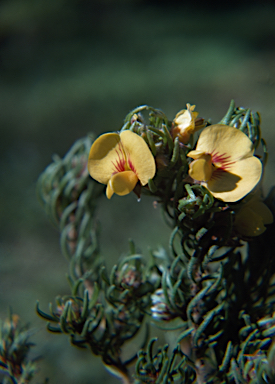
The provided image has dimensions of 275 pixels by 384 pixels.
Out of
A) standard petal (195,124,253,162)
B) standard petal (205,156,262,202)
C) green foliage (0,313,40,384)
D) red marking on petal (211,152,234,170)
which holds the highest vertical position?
standard petal (195,124,253,162)

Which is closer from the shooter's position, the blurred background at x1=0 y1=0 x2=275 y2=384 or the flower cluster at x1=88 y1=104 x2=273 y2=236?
the flower cluster at x1=88 y1=104 x2=273 y2=236

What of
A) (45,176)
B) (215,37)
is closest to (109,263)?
(45,176)

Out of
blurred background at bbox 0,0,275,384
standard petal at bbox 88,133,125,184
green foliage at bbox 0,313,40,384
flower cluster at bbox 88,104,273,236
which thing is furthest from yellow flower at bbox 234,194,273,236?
blurred background at bbox 0,0,275,384

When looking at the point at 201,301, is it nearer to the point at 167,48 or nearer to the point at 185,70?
the point at 185,70

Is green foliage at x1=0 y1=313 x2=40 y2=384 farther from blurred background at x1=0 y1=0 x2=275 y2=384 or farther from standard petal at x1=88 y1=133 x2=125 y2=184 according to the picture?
blurred background at x1=0 y1=0 x2=275 y2=384

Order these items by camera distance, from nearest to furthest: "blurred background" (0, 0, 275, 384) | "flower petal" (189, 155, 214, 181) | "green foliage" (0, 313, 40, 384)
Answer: "flower petal" (189, 155, 214, 181), "green foliage" (0, 313, 40, 384), "blurred background" (0, 0, 275, 384)

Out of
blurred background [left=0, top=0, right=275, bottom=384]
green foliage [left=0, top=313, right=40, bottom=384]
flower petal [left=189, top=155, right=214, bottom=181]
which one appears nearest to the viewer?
flower petal [left=189, top=155, right=214, bottom=181]
